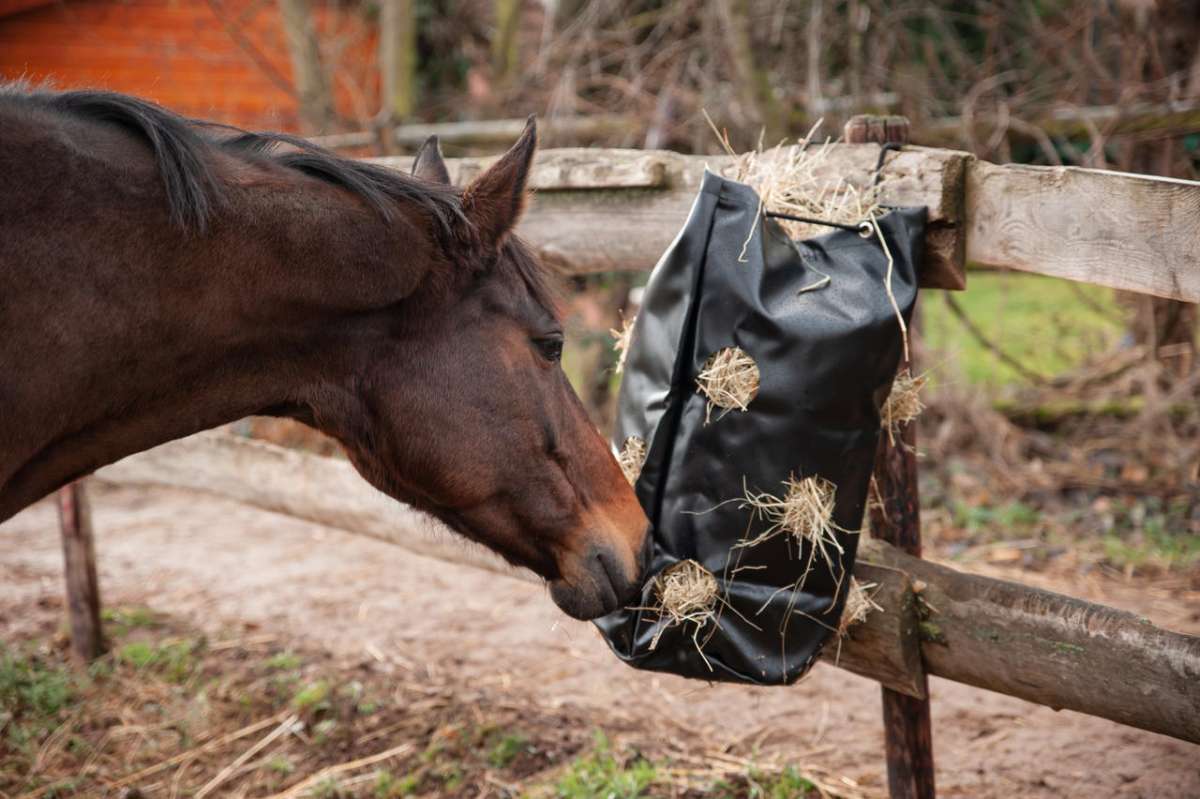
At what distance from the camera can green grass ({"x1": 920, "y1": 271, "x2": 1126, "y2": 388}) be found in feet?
20.7

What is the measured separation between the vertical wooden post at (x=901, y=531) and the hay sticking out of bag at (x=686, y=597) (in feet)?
2.09

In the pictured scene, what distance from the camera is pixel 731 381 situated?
219 centimetres

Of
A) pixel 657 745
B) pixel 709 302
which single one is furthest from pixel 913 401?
pixel 657 745

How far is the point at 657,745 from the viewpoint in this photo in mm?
3352

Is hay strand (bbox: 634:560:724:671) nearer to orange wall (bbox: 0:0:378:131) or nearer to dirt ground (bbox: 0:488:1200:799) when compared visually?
dirt ground (bbox: 0:488:1200:799)

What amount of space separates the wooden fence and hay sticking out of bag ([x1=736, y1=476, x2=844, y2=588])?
343mm

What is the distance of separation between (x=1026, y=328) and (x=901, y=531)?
21.3 ft

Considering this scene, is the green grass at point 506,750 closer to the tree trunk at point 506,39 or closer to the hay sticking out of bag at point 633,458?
the hay sticking out of bag at point 633,458

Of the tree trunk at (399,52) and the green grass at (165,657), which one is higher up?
the tree trunk at (399,52)

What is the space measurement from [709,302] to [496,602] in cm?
294

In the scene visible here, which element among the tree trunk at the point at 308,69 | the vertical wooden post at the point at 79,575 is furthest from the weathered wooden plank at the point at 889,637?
the tree trunk at the point at 308,69

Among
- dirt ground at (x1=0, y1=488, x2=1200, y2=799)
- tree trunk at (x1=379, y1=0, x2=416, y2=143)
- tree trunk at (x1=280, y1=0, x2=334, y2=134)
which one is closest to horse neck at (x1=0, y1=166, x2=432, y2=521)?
dirt ground at (x1=0, y1=488, x2=1200, y2=799)

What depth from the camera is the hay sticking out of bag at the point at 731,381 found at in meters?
2.19

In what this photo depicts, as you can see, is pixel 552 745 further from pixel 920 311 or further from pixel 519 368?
pixel 920 311
